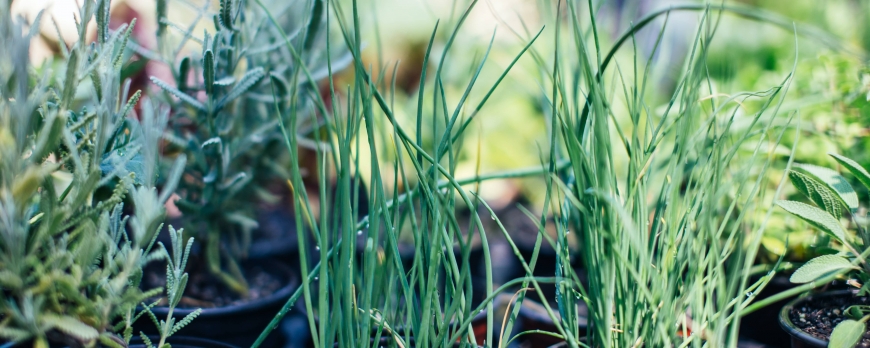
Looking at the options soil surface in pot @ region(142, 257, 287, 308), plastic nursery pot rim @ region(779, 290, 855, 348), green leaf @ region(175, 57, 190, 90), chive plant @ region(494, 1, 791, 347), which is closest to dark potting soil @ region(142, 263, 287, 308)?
soil surface in pot @ region(142, 257, 287, 308)

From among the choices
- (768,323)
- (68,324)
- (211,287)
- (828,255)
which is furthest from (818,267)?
(211,287)

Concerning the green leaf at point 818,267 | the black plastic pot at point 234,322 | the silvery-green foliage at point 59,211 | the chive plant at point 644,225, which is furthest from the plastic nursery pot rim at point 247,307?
the green leaf at point 818,267

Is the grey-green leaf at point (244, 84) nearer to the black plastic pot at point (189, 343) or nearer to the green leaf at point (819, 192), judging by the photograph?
the black plastic pot at point (189, 343)

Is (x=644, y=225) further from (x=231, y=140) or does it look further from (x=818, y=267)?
(x=231, y=140)

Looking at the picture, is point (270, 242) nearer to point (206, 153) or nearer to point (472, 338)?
point (206, 153)

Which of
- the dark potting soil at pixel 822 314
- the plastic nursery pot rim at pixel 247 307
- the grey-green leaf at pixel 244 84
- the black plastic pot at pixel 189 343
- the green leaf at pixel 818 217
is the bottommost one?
the plastic nursery pot rim at pixel 247 307

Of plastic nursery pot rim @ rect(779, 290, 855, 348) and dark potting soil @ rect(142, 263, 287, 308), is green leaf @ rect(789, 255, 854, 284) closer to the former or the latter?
plastic nursery pot rim @ rect(779, 290, 855, 348)

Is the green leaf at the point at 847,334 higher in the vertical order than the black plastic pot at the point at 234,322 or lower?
higher

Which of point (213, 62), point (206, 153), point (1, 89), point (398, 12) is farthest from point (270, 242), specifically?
point (398, 12)
